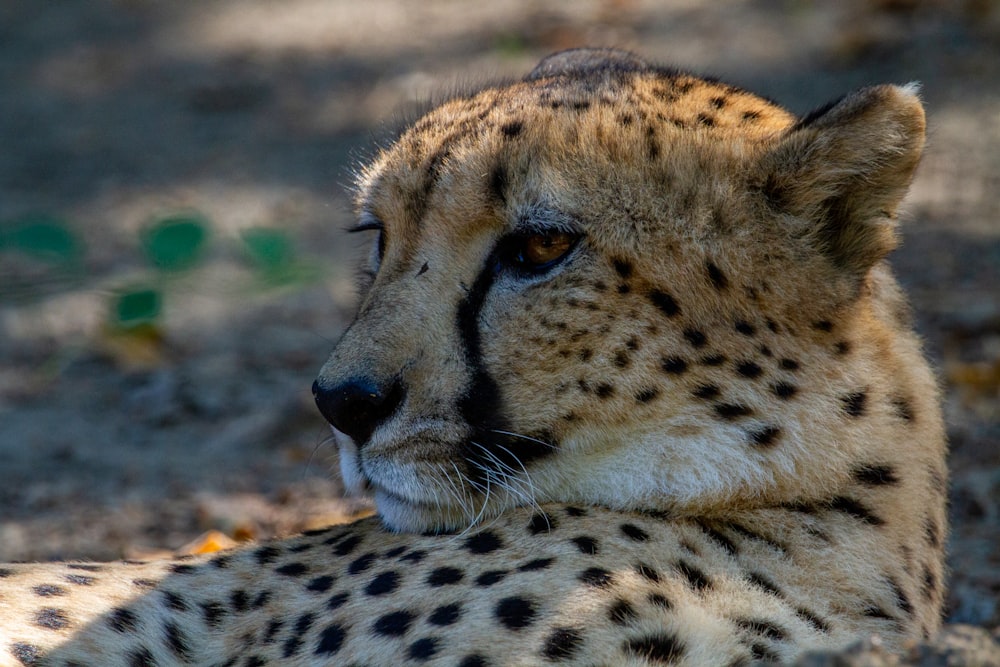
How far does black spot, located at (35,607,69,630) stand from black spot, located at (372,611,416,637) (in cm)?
53

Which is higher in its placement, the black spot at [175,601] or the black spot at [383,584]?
the black spot at [175,601]

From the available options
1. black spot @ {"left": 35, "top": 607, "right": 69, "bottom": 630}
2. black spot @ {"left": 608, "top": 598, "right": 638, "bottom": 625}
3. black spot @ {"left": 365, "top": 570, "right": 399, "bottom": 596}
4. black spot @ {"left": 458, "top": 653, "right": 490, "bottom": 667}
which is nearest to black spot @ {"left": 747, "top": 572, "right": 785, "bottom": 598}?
black spot @ {"left": 608, "top": 598, "right": 638, "bottom": 625}

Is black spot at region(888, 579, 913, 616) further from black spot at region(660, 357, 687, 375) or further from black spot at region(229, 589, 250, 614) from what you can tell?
black spot at region(229, 589, 250, 614)

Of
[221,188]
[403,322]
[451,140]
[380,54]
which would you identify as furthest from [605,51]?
[380,54]

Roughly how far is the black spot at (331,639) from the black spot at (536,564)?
30cm

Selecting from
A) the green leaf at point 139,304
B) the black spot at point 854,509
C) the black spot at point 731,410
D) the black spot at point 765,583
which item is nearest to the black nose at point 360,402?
the black spot at point 731,410

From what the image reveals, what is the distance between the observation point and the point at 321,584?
216 cm

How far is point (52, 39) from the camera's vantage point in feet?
24.8

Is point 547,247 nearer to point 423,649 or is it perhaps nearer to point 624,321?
point 624,321

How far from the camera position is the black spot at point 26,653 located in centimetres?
200

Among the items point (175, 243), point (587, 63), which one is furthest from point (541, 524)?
point (175, 243)

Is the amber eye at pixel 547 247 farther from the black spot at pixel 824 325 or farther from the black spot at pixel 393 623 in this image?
the black spot at pixel 393 623

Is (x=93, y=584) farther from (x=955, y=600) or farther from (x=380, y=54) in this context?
(x=380, y=54)

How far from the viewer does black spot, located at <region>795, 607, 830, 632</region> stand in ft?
6.53
